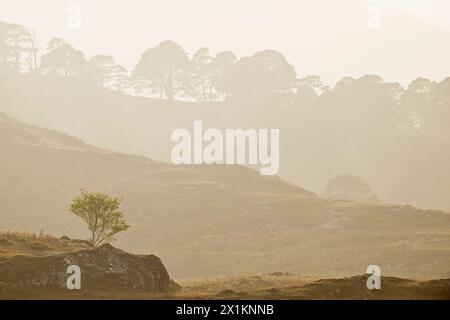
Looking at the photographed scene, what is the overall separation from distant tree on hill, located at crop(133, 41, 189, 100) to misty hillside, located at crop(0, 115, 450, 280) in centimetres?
5872

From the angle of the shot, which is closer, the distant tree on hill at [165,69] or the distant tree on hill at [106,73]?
the distant tree on hill at [165,69]

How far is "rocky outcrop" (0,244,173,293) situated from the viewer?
108ft

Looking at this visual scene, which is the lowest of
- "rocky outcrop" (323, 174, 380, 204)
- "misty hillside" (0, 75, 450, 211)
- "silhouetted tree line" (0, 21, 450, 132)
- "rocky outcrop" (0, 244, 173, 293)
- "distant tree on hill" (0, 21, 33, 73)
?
"rocky outcrop" (0, 244, 173, 293)

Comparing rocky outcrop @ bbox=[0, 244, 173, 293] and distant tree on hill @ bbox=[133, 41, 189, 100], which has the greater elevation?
distant tree on hill @ bbox=[133, 41, 189, 100]

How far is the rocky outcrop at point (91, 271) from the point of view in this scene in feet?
108

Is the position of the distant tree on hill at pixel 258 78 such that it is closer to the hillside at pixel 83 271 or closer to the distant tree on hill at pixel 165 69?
the distant tree on hill at pixel 165 69

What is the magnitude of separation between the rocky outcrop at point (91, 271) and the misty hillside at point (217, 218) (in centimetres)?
2623

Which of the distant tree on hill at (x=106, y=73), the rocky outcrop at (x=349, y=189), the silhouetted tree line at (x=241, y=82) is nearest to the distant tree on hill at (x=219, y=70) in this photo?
the silhouetted tree line at (x=241, y=82)

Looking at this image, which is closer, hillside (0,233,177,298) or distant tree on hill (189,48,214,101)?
hillside (0,233,177,298)

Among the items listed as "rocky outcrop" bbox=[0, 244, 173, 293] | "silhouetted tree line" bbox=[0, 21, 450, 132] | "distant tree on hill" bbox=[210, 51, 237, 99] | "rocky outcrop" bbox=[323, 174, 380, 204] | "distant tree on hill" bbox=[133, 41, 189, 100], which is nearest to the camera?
"rocky outcrop" bbox=[0, 244, 173, 293]

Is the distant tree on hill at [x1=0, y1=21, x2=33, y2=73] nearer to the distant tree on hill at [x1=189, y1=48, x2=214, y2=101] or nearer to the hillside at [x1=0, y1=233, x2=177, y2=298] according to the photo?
the distant tree on hill at [x1=189, y1=48, x2=214, y2=101]

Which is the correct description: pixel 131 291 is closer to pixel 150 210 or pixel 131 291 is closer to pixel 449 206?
pixel 150 210

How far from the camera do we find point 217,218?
3034 inches

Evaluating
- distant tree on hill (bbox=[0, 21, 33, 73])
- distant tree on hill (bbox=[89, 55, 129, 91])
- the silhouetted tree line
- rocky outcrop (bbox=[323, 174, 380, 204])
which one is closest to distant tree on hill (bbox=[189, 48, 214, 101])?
the silhouetted tree line
